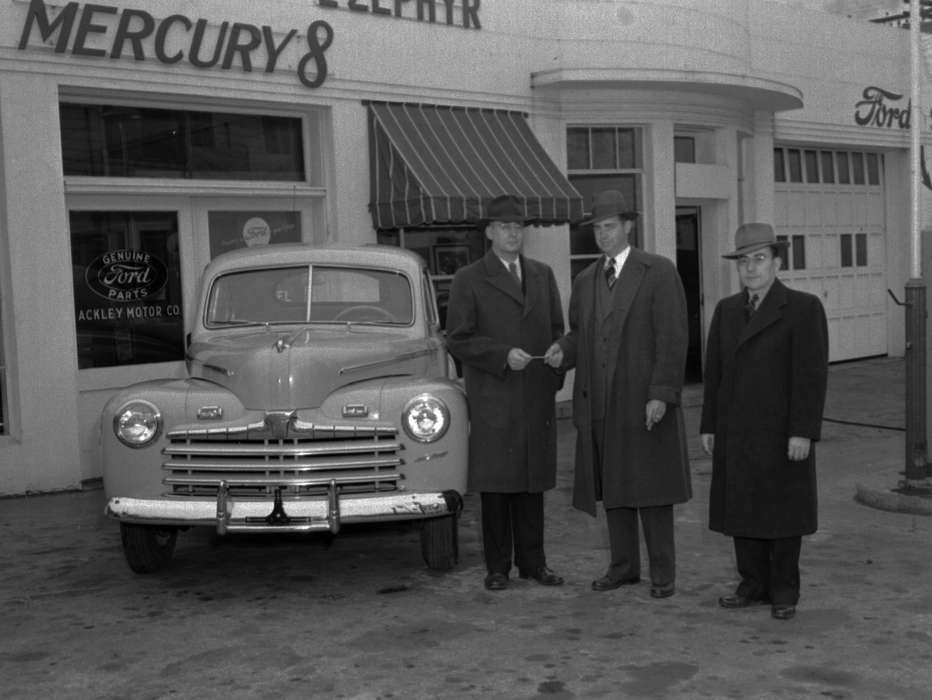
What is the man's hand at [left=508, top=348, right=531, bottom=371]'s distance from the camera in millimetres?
5902

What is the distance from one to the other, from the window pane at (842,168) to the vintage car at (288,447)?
12735 mm

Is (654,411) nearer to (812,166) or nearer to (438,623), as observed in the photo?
(438,623)

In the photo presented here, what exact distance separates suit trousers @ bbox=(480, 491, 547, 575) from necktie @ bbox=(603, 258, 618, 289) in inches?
44.1

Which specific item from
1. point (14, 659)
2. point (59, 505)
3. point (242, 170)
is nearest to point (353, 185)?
point (242, 170)

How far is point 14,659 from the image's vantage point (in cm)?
518

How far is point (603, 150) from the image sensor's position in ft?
44.8

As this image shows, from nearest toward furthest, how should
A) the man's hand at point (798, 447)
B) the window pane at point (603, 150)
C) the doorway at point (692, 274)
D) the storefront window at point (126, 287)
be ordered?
1. the man's hand at point (798, 447)
2. the storefront window at point (126, 287)
3. the window pane at point (603, 150)
4. the doorway at point (692, 274)

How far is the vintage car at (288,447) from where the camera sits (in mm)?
5891

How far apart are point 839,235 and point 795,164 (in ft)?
4.78

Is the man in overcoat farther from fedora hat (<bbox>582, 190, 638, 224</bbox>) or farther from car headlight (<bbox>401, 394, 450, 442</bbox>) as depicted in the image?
fedora hat (<bbox>582, 190, 638, 224</bbox>)

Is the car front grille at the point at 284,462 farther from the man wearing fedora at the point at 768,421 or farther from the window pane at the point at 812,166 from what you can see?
the window pane at the point at 812,166

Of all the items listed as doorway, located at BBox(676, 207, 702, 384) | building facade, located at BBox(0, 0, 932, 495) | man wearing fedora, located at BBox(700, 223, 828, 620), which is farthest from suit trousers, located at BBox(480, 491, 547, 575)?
doorway, located at BBox(676, 207, 702, 384)

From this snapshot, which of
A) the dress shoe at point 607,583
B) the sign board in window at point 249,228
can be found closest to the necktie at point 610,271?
the dress shoe at point 607,583

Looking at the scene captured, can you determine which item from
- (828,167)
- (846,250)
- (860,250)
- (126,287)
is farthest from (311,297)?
(860,250)
